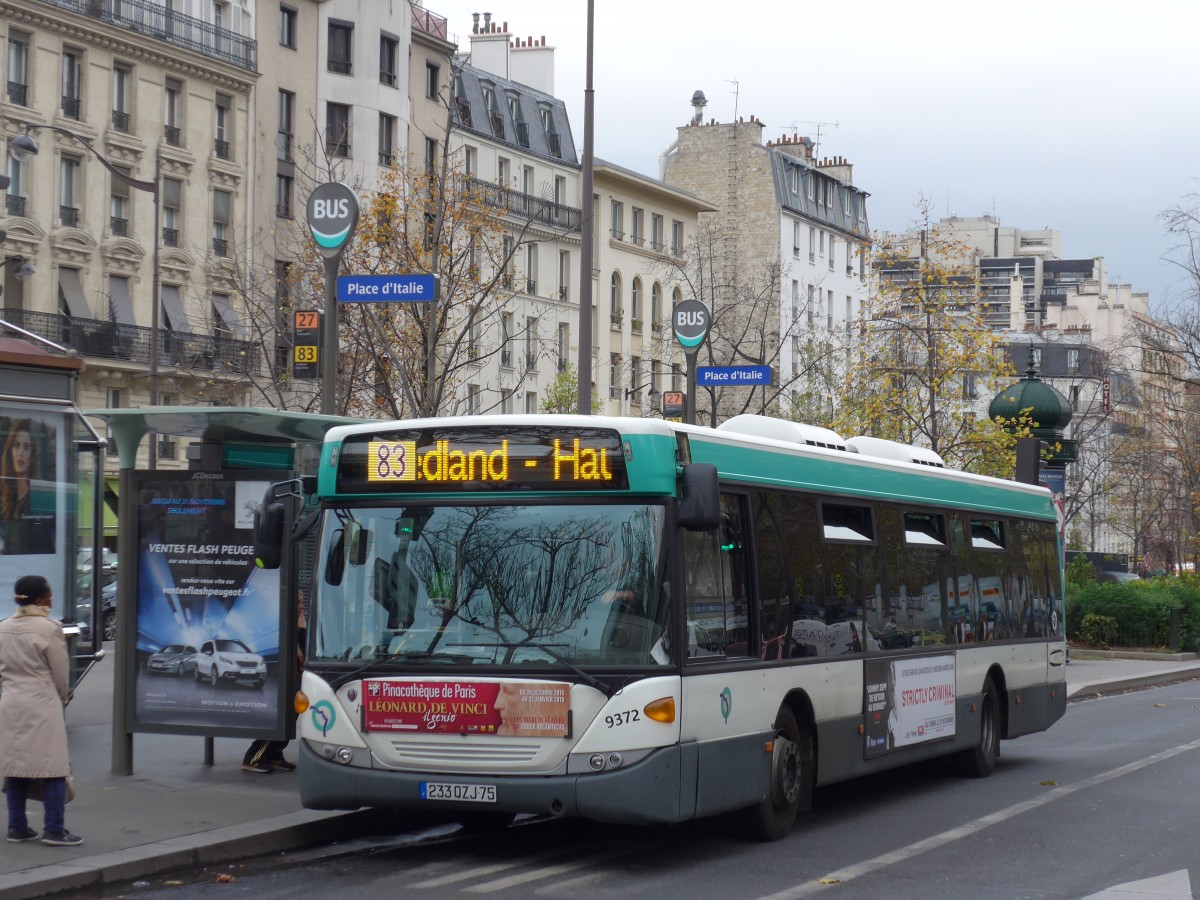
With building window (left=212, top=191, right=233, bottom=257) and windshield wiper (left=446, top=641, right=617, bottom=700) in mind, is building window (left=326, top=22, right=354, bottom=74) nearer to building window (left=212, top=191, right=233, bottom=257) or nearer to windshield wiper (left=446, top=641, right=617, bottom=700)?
building window (left=212, top=191, right=233, bottom=257)

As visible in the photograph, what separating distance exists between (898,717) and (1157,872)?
3.27m

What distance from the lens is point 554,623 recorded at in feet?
32.4

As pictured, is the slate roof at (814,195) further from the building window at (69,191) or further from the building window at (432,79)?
the building window at (69,191)

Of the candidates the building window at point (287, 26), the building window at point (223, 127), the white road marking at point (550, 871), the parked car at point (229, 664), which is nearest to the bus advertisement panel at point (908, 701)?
the white road marking at point (550, 871)

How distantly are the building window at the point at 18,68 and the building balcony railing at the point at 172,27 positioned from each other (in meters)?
1.28

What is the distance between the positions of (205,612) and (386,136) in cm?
4770

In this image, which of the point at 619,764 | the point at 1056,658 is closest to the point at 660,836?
the point at 619,764

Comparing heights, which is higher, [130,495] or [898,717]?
[130,495]

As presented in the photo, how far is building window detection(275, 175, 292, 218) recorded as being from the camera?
55812 mm

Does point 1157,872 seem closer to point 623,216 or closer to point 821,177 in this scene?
point 623,216

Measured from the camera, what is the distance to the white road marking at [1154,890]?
936cm

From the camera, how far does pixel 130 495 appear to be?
42.0 ft

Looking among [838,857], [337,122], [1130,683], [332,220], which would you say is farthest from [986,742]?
[337,122]

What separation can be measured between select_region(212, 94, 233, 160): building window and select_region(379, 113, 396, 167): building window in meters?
5.73
